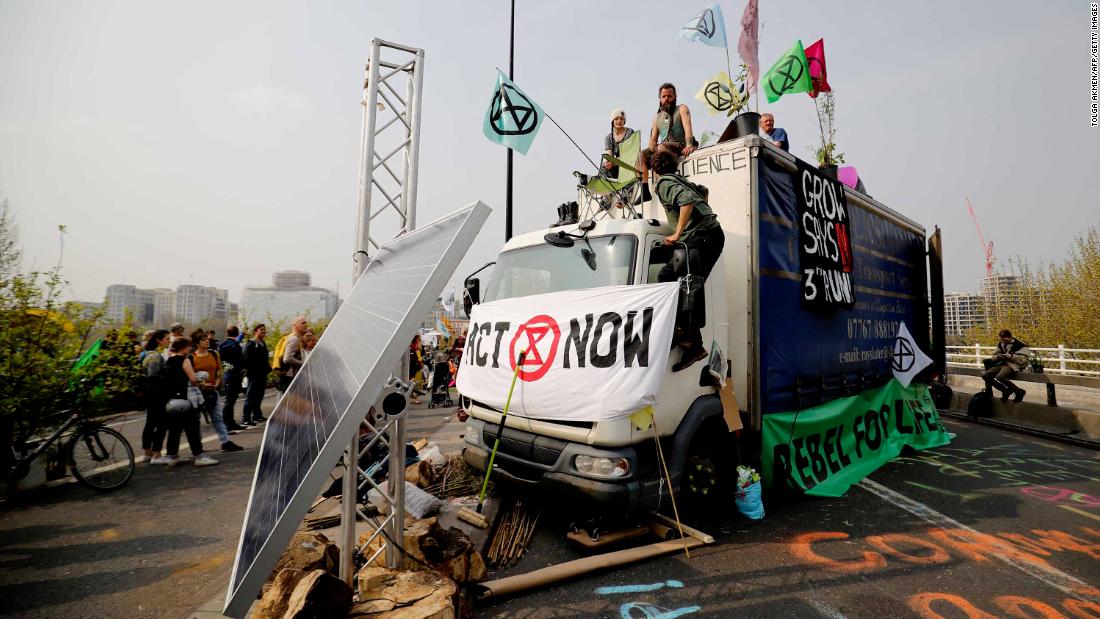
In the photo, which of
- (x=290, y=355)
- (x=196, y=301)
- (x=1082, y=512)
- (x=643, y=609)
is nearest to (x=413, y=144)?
(x=643, y=609)

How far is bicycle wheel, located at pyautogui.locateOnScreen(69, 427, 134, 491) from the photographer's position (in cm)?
537

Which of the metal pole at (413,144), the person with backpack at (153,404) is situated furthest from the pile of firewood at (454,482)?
the person with backpack at (153,404)

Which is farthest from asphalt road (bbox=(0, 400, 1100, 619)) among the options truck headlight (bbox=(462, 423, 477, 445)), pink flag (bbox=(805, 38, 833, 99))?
pink flag (bbox=(805, 38, 833, 99))

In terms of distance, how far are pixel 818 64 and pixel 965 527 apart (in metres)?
7.04

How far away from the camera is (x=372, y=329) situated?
2.08 metres

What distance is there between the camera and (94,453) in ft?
17.8

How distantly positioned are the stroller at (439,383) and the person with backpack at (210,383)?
5.51 meters

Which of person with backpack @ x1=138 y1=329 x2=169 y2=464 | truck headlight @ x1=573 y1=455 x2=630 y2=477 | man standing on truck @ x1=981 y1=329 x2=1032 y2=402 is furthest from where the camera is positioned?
man standing on truck @ x1=981 y1=329 x2=1032 y2=402

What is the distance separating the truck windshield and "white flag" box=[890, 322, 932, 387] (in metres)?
5.56

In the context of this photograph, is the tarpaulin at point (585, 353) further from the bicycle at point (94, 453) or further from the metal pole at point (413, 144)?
the bicycle at point (94, 453)

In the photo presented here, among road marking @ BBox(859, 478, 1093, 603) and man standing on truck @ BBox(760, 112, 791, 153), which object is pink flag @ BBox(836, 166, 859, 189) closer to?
man standing on truck @ BBox(760, 112, 791, 153)

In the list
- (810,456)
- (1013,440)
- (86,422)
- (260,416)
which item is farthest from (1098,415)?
(260,416)

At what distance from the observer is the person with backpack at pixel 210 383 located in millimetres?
6914

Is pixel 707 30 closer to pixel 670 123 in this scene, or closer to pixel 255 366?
pixel 670 123
